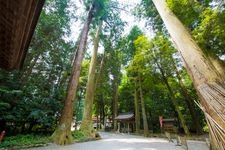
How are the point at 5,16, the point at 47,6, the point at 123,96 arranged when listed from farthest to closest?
1. the point at 123,96
2. the point at 47,6
3. the point at 5,16

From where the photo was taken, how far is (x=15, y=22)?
2.49 m

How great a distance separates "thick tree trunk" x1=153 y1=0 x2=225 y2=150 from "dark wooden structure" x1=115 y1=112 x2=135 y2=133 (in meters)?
25.7


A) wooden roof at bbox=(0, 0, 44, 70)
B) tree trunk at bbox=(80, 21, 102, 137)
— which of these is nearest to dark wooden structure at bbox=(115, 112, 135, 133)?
tree trunk at bbox=(80, 21, 102, 137)

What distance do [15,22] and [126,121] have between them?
89.9ft

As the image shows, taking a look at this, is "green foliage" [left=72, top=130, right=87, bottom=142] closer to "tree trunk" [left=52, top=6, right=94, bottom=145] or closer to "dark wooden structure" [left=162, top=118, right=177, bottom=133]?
"tree trunk" [left=52, top=6, right=94, bottom=145]

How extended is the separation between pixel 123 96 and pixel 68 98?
62.6 feet

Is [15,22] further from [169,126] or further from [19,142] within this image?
[169,126]

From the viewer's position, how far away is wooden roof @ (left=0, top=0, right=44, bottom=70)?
2.13 meters

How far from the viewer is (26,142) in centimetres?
1135

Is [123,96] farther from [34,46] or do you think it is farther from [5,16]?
[5,16]

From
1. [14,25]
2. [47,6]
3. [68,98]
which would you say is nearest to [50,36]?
[47,6]

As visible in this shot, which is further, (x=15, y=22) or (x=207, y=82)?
(x=15, y=22)

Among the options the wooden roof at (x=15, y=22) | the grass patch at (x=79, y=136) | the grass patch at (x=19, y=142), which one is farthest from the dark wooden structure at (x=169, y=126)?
the wooden roof at (x=15, y=22)

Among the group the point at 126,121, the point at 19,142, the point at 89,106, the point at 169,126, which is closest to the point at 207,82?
the point at 19,142
